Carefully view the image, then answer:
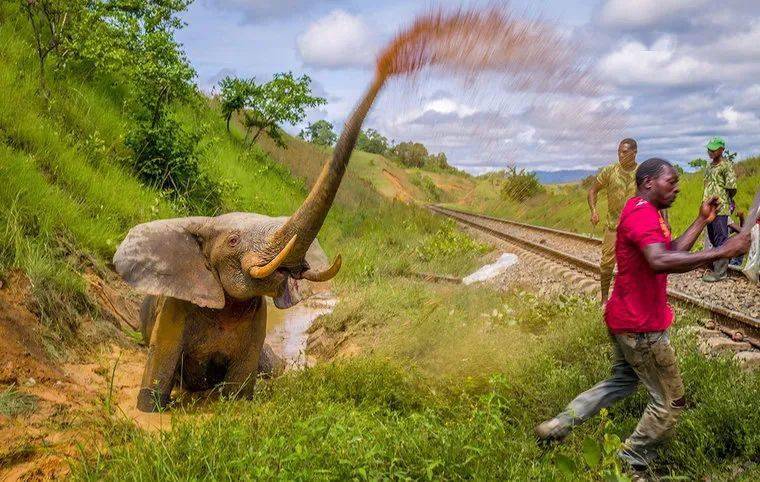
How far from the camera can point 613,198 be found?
8.00m

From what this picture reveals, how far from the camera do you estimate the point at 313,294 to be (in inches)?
494

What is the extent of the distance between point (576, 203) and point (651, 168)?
2427 cm

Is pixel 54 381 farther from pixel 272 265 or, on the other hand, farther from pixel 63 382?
pixel 272 265

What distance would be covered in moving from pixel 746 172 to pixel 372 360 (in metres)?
22.1

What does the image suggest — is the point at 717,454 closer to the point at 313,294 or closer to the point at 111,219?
the point at 111,219

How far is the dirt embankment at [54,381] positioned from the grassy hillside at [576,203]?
266cm

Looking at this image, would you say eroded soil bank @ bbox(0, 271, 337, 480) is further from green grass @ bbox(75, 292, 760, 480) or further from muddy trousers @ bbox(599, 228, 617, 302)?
muddy trousers @ bbox(599, 228, 617, 302)

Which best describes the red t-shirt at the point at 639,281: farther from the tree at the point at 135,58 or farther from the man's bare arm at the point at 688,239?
the tree at the point at 135,58

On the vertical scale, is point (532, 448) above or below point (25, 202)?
below

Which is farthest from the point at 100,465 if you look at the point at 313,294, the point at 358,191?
the point at 358,191

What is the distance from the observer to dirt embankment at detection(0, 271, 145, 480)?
443cm

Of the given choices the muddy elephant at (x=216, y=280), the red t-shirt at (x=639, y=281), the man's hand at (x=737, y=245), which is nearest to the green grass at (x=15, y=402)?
the muddy elephant at (x=216, y=280)

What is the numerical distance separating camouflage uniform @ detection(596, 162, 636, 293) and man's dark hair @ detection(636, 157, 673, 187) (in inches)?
143

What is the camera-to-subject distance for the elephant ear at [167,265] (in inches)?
208
